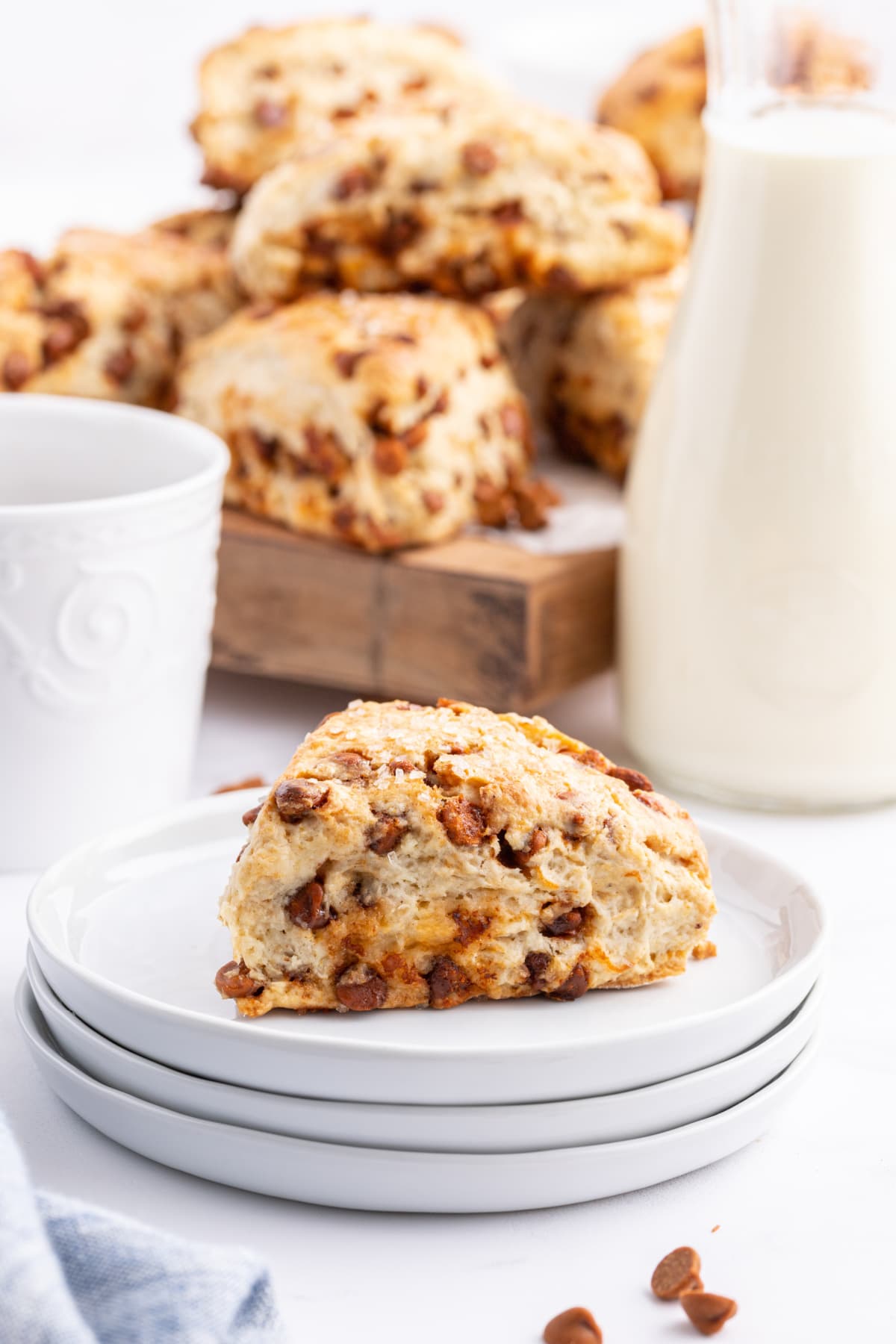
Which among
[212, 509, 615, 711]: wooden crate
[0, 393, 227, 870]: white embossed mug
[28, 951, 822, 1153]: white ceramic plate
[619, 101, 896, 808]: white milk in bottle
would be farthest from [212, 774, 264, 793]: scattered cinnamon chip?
[28, 951, 822, 1153]: white ceramic plate

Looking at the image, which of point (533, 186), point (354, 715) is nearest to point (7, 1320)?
point (354, 715)

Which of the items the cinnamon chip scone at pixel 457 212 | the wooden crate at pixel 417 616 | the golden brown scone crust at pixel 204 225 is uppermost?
the cinnamon chip scone at pixel 457 212

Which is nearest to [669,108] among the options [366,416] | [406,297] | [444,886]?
[406,297]

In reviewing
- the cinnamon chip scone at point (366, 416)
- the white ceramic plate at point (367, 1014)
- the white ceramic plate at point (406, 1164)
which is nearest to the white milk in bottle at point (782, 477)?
the cinnamon chip scone at point (366, 416)

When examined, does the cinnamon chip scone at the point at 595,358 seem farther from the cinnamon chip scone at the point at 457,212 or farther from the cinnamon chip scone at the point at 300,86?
the cinnamon chip scone at the point at 300,86

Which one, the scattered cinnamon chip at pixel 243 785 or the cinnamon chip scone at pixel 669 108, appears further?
the cinnamon chip scone at pixel 669 108

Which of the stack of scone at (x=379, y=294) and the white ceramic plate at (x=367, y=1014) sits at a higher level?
→ the stack of scone at (x=379, y=294)

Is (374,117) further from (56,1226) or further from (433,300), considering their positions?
(56,1226)
